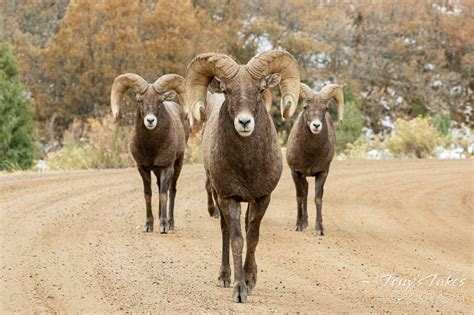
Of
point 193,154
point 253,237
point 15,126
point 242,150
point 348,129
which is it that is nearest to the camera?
point 242,150

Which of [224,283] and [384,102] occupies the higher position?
[224,283]

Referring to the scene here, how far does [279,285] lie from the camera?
32.6ft

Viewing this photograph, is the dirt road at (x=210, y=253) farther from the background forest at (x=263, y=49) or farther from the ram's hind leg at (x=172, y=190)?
the background forest at (x=263, y=49)

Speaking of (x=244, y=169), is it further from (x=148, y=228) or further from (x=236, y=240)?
(x=148, y=228)

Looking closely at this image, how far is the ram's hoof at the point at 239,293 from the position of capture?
351 inches

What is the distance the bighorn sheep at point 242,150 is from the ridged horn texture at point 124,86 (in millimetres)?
4557

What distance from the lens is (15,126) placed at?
33.5 metres

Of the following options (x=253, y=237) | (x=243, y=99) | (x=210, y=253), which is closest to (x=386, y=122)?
(x=210, y=253)

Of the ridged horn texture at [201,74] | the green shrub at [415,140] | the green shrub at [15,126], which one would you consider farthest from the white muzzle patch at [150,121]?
the green shrub at [415,140]

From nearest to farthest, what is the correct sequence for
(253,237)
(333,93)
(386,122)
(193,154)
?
1. (253,237)
2. (333,93)
3. (193,154)
4. (386,122)

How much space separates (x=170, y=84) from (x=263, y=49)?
139ft

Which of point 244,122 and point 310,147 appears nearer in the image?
point 244,122


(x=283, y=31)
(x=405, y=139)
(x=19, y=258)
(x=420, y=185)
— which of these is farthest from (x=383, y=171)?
(x=283, y=31)

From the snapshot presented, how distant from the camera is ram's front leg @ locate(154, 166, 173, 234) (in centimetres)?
1402
